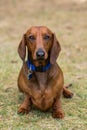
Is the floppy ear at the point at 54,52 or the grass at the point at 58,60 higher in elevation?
the floppy ear at the point at 54,52

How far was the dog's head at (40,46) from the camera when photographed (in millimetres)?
3803

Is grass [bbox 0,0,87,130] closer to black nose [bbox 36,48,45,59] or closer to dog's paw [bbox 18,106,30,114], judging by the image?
dog's paw [bbox 18,106,30,114]

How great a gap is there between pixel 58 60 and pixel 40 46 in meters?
2.49

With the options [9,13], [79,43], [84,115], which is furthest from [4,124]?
[9,13]

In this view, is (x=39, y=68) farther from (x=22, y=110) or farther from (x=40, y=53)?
(x=22, y=110)

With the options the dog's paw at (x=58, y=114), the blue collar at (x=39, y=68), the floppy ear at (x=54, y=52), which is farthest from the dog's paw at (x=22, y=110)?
the floppy ear at (x=54, y=52)

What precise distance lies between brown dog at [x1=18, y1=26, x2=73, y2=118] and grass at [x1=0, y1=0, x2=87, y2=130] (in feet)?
0.47

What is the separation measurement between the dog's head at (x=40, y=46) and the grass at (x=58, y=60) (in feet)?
2.04

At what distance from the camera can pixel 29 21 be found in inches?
381

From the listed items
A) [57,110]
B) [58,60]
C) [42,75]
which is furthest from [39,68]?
[58,60]

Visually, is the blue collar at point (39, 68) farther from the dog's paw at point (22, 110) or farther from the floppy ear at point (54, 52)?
the dog's paw at point (22, 110)

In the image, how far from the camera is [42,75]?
13.4ft

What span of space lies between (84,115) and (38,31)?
1.03 meters

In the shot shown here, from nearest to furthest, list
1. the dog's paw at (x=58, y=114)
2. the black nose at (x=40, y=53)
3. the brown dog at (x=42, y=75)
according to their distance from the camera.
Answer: the black nose at (x=40, y=53) → the brown dog at (x=42, y=75) → the dog's paw at (x=58, y=114)
